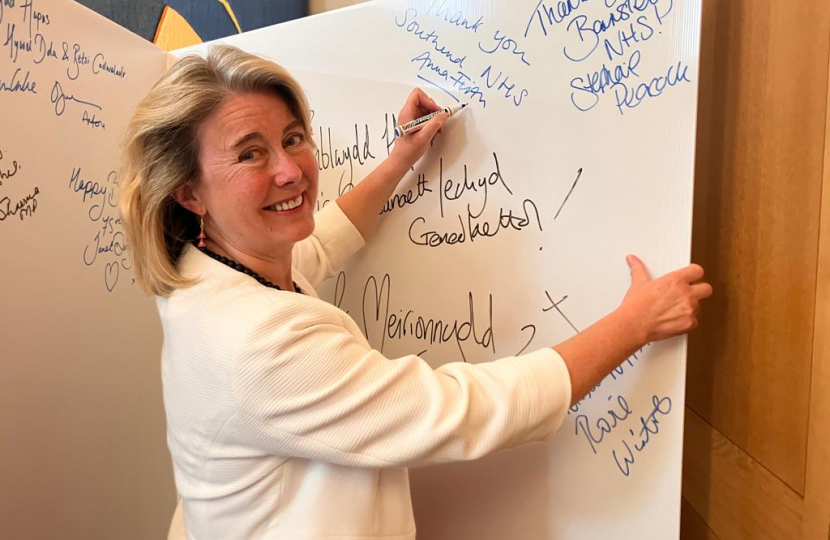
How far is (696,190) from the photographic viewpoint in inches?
33.2

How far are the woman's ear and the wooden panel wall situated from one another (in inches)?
28.4

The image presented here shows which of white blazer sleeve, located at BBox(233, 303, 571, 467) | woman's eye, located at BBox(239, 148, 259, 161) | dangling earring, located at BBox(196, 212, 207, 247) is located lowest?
white blazer sleeve, located at BBox(233, 303, 571, 467)

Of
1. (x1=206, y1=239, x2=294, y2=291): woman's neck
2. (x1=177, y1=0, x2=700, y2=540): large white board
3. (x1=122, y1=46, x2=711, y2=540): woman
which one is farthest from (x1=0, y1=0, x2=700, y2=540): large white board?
(x1=206, y1=239, x2=294, y2=291): woman's neck

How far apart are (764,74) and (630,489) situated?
1.86ft

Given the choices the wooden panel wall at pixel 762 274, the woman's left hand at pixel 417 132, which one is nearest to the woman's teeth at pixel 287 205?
the woman's left hand at pixel 417 132

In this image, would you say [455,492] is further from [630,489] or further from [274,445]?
[274,445]

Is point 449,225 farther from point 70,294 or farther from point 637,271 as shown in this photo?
point 70,294

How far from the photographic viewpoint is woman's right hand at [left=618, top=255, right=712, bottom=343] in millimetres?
700

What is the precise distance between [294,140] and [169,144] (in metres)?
0.17

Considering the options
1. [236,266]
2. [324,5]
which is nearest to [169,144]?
[236,266]

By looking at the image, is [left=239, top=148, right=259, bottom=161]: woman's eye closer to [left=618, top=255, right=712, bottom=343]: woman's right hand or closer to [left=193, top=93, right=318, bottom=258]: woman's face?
[left=193, top=93, right=318, bottom=258]: woman's face

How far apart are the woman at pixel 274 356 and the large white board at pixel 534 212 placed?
0.31ft

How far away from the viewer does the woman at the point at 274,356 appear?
0.62 m

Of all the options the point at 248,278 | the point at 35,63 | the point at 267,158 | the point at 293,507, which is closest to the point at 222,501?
the point at 293,507
